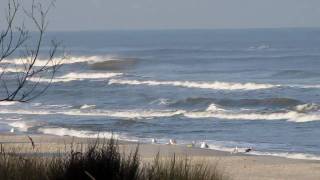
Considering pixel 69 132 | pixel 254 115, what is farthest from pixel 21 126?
pixel 254 115

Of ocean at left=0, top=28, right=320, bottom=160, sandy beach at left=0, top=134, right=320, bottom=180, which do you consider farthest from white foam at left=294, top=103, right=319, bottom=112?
sandy beach at left=0, top=134, right=320, bottom=180

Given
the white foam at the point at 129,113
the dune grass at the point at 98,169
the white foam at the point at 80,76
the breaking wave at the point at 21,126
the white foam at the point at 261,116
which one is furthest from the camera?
the white foam at the point at 80,76

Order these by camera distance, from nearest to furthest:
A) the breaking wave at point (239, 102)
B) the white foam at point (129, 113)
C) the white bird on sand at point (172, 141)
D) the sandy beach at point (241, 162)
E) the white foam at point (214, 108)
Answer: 1. the sandy beach at point (241, 162)
2. the white bird on sand at point (172, 141)
3. the white foam at point (129, 113)
4. the white foam at point (214, 108)
5. the breaking wave at point (239, 102)

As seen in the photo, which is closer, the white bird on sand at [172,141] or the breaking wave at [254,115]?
the white bird on sand at [172,141]

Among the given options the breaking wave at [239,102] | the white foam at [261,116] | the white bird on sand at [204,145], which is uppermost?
the breaking wave at [239,102]

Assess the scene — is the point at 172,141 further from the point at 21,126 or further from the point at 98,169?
the point at 98,169

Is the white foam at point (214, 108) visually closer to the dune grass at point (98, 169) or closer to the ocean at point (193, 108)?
the ocean at point (193, 108)

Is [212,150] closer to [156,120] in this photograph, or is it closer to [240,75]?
Result: [156,120]

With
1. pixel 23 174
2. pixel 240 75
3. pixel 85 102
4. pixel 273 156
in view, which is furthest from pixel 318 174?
pixel 240 75

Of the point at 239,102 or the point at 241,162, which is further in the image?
the point at 239,102

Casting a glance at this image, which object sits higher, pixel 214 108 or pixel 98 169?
pixel 214 108

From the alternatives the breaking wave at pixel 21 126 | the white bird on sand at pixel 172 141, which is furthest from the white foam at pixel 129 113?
the white bird on sand at pixel 172 141

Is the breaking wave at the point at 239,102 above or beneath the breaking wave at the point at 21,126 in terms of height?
above

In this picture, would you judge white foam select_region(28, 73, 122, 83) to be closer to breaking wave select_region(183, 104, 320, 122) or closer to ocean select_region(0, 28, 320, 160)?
ocean select_region(0, 28, 320, 160)
